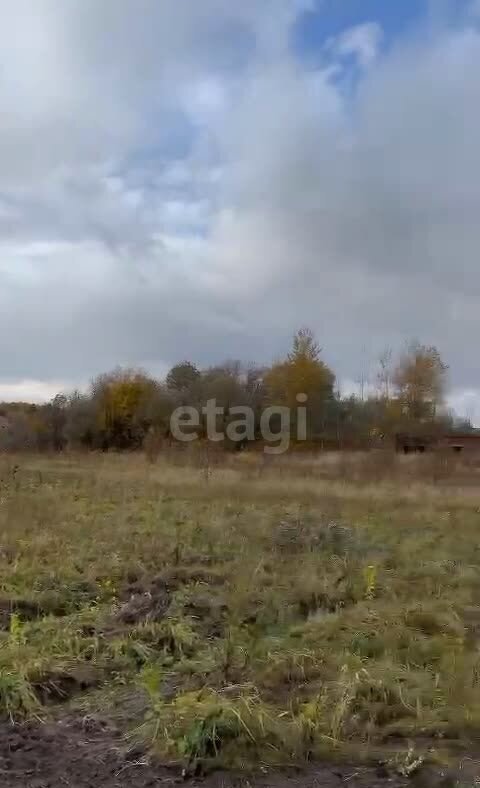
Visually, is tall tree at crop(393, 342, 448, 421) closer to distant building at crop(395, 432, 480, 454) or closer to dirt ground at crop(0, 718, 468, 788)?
distant building at crop(395, 432, 480, 454)

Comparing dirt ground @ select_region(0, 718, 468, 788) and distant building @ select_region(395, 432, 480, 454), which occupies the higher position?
distant building @ select_region(395, 432, 480, 454)

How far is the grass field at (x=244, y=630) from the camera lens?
2994mm

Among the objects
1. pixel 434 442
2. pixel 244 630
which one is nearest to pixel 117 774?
pixel 244 630

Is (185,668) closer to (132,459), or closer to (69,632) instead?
(69,632)

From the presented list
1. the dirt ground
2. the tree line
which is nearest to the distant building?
the tree line

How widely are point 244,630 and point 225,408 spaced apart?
27598 millimetres

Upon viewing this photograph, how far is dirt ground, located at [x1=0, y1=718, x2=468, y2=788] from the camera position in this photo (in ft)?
8.65

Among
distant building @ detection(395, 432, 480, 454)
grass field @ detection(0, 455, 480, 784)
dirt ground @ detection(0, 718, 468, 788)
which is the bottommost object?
dirt ground @ detection(0, 718, 468, 788)

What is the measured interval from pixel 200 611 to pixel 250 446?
76.9 ft

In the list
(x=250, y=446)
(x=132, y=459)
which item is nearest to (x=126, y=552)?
(x=132, y=459)

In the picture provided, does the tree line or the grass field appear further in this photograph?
the tree line

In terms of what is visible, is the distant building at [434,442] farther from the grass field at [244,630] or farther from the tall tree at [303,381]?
the grass field at [244,630]

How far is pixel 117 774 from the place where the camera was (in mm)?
2701

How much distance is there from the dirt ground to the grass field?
0.27 ft
